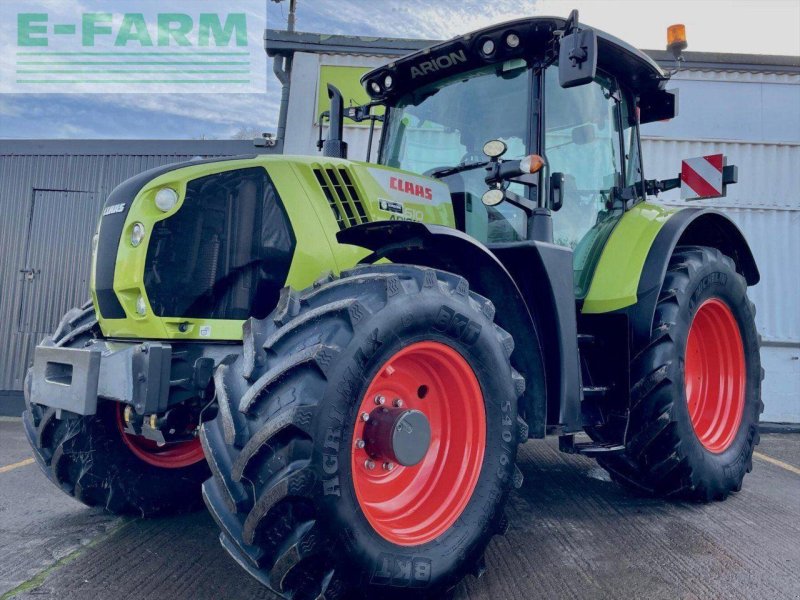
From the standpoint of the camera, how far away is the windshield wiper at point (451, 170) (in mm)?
3174

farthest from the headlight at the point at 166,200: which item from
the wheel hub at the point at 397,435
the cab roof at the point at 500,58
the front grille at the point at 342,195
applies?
the cab roof at the point at 500,58

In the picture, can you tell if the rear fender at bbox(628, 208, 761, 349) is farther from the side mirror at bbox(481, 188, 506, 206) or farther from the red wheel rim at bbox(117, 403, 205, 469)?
the red wheel rim at bbox(117, 403, 205, 469)

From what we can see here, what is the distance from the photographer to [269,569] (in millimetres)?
1834

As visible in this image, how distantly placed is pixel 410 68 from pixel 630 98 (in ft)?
4.71

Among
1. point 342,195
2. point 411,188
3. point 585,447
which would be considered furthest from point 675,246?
point 342,195

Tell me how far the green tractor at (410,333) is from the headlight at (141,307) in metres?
0.01

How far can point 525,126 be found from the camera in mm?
3090

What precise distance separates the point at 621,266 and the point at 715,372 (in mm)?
1174

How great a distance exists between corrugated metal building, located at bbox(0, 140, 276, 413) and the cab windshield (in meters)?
4.68

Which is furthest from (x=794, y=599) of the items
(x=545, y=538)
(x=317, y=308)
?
(x=317, y=308)

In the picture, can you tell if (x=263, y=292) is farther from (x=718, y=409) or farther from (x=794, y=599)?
(x=718, y=409)

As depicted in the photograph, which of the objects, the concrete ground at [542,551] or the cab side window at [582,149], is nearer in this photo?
the concrete ground at [542,551]

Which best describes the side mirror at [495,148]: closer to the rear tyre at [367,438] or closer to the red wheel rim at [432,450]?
the rear tyre at [367,438]

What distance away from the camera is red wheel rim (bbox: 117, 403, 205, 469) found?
10.00 feet
